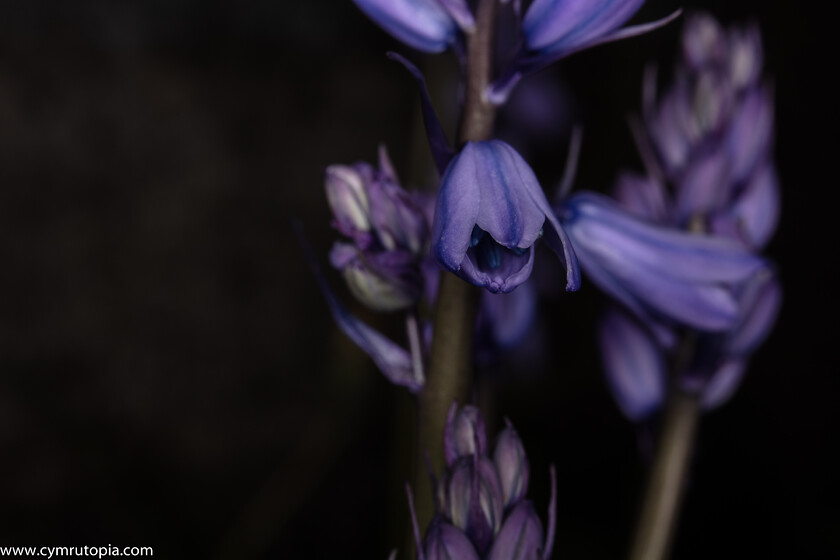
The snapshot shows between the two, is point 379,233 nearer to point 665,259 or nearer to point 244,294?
point 665,259

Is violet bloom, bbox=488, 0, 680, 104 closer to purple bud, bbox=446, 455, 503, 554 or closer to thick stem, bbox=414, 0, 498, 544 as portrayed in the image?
thick stem, bbox=414, 0, 498, 544

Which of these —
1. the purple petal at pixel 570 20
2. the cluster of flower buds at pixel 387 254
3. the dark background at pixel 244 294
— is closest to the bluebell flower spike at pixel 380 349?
the cluster of flower buds at pixel 387 254

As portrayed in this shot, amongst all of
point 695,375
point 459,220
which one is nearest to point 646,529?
point 695,375

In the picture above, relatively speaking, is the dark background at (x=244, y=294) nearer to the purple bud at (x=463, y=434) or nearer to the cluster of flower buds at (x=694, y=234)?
the cluster of flower buds at (x=694, y=234)

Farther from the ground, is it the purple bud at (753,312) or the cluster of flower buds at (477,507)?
the cluster of flower buds at (477,507)

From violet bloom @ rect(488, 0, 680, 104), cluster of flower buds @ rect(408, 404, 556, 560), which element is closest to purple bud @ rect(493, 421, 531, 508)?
cluster of flower buds @ rect(408, 404, 556, 560)
